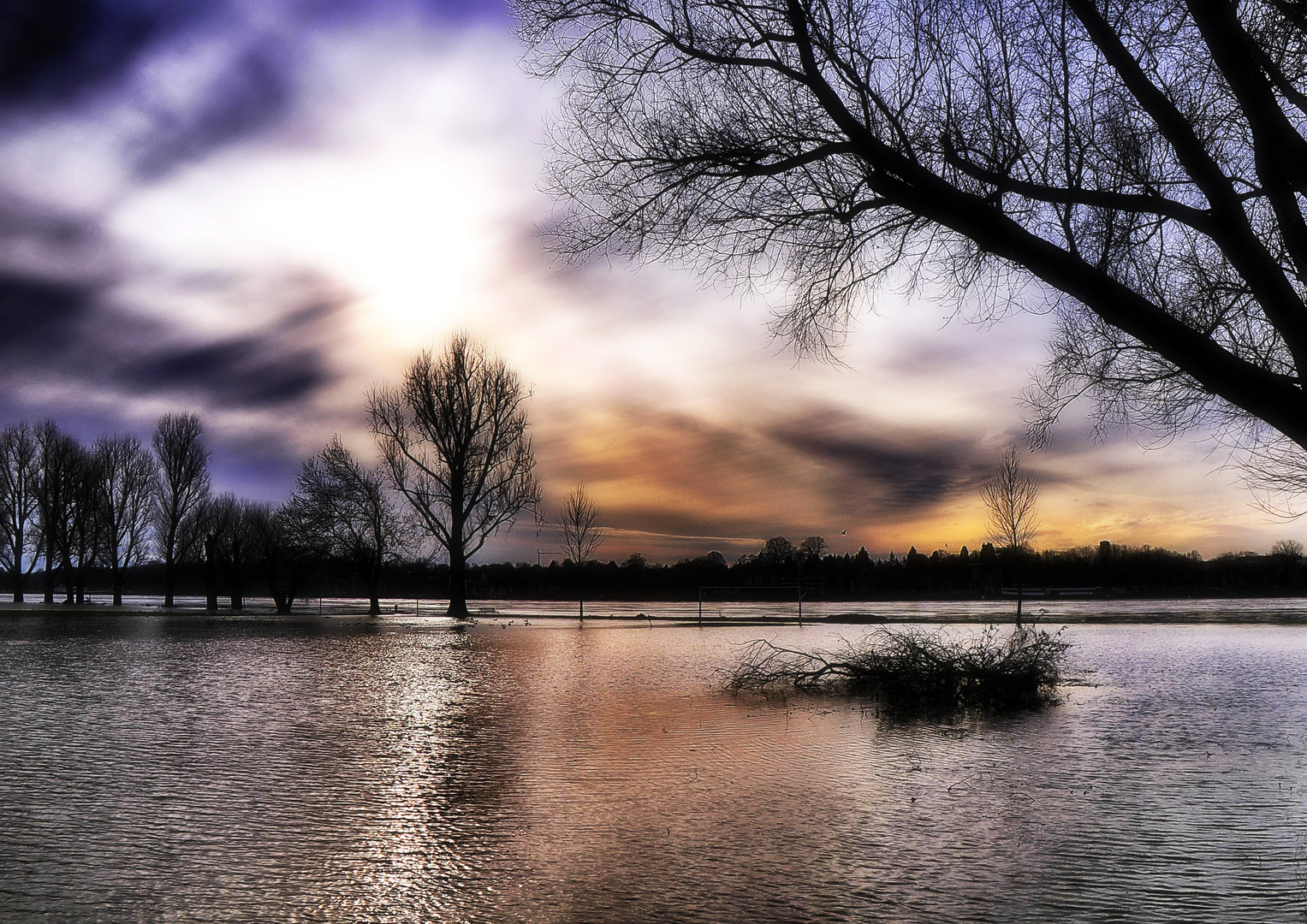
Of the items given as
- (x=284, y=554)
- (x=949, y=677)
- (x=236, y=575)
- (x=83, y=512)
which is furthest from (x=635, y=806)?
(x=83, y=512)

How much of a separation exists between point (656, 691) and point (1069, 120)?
A: 9176 mm

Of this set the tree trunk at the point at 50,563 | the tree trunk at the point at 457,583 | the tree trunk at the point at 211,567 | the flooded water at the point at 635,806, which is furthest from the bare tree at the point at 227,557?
the flooded water at the point at 635,806

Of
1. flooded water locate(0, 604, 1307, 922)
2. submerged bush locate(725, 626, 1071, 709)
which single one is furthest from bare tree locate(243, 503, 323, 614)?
submerged bush locate(725, 626, 1071, 709)

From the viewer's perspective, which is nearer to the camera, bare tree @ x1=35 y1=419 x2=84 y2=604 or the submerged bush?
the submerged bush

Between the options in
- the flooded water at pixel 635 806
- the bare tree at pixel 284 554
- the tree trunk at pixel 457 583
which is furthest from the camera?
the bare tree at pixel 284 554

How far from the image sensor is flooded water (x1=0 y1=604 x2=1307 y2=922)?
4652mm

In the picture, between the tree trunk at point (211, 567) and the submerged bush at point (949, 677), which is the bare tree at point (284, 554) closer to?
the tree trunk at point (211, 567)

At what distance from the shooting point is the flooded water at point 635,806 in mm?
4652

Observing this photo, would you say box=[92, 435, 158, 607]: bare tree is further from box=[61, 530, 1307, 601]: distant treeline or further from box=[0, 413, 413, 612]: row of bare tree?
box=[61, 530, 1307, 601]: distant treeline

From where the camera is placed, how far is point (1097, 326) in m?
10.2

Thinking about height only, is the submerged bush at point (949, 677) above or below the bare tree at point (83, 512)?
below

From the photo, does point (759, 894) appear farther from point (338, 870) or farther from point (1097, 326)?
point (1097, 326)

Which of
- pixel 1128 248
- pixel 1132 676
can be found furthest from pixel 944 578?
pixel 1128 248

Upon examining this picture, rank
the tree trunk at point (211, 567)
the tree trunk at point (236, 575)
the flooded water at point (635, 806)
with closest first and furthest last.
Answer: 1. the flooded water at point (635, 806)
2. the tree trunk at point (211, 567)
3. the tree trunk at point (236, 575)
